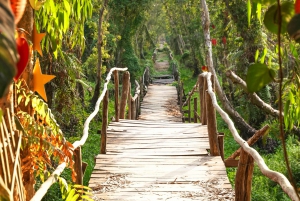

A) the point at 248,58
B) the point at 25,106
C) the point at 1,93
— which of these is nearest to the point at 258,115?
the point at 248,58

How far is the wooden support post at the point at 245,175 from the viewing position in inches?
124

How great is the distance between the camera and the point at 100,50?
11242 mm

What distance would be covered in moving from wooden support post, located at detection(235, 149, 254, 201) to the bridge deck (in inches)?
24.0

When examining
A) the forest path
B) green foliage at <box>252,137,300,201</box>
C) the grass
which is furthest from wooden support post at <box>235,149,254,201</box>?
green foliage at <box>252,137,300,201</box>

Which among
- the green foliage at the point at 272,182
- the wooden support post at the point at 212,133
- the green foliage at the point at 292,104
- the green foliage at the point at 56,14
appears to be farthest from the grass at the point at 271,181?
the green foliage at the point at 56,14

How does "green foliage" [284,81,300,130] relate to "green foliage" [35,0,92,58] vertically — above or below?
below

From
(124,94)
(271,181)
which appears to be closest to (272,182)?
(271,181)

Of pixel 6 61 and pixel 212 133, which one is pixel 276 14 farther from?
pixel 212 133

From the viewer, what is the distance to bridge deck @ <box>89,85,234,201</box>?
397cm

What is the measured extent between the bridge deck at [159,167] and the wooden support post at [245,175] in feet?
2.00

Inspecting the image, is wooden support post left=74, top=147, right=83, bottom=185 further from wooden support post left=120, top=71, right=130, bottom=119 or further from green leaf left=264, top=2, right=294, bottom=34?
wooden support post left=120, top=71, right=130, bottom=119

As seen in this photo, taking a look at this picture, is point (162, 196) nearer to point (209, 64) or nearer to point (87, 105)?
point (209, 64)

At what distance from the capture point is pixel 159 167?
4719 millimetres

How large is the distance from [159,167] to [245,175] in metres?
1.70
